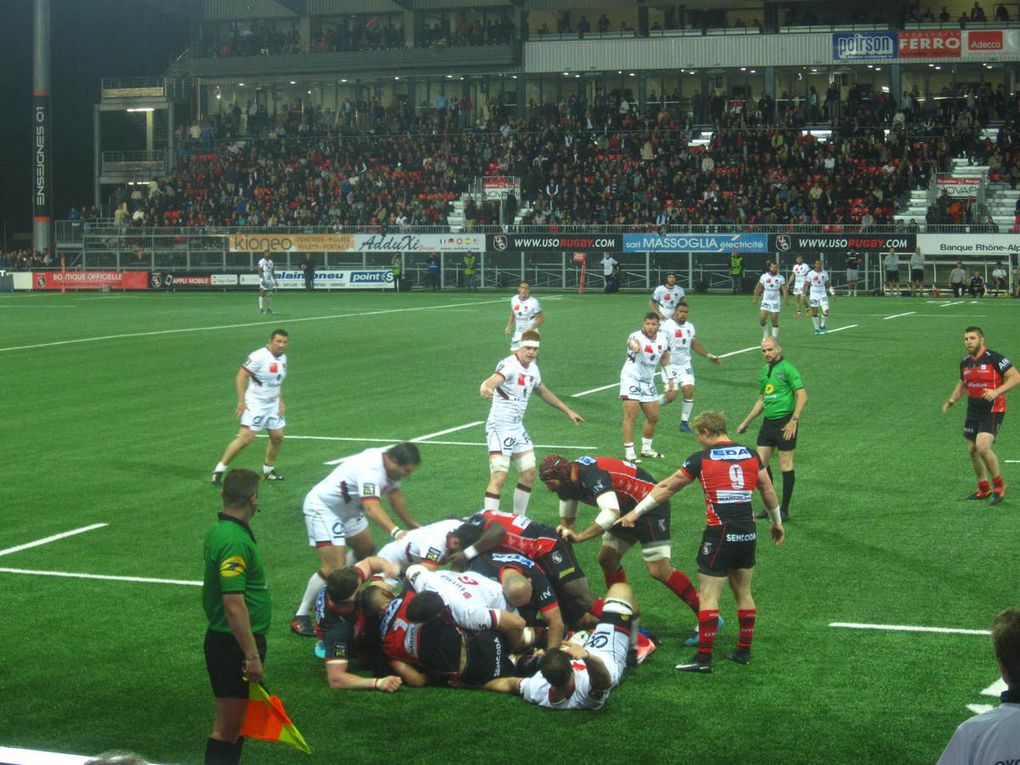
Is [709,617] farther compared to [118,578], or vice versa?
[118,578]

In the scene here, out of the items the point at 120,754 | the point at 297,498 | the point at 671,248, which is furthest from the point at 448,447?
the point at 671,248

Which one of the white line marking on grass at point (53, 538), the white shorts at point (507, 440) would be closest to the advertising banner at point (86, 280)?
the white line marking on grass at point (53, 538)

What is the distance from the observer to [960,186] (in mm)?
58906

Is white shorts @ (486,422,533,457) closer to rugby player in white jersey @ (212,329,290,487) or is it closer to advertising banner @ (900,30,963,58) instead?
rugby player in white jersey @ (212,329,290,487)

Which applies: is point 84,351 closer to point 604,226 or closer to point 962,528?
point 962,528

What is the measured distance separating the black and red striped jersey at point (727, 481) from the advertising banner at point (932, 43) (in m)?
61.5

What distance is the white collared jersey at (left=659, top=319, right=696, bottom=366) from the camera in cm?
2155

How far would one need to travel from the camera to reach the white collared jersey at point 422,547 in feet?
32.4

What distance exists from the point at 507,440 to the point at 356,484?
4.61m

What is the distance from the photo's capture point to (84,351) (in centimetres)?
3331

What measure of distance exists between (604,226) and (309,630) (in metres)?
52.8

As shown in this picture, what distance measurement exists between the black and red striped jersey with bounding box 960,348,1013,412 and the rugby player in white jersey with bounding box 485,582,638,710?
7.66 metres

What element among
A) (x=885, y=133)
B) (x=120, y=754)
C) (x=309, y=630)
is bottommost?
(x=309, y=630)

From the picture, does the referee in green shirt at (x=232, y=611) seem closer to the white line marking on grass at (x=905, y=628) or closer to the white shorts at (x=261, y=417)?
the white line marking on grass at (x=905, y=628)
